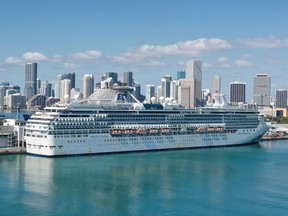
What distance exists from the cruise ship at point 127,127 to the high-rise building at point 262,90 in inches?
2783

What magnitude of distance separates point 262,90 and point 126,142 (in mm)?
84181

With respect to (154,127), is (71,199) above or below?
below

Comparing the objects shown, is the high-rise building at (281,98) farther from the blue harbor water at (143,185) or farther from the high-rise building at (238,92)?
the blue harbor water at (143,185)

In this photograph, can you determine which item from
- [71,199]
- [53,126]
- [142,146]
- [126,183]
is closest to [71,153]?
[53,126]

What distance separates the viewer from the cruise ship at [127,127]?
2622 cm

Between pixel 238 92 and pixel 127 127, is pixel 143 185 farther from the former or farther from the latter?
pixel 238 92

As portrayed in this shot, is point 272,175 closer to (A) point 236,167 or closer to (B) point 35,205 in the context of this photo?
(A) point 236,167

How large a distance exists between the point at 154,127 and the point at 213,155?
3.64 m

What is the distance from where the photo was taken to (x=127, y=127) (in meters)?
28.8

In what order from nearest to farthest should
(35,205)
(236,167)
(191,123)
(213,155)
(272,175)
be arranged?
(35,205) < (272,175) < (236,167) < (213,155) < (191,123)

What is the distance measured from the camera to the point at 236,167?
965 inches

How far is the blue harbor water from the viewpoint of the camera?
16203 millimetres

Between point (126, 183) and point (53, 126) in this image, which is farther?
point (53, 126)

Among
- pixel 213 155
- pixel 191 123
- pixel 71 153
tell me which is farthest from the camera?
pixel 191 123
